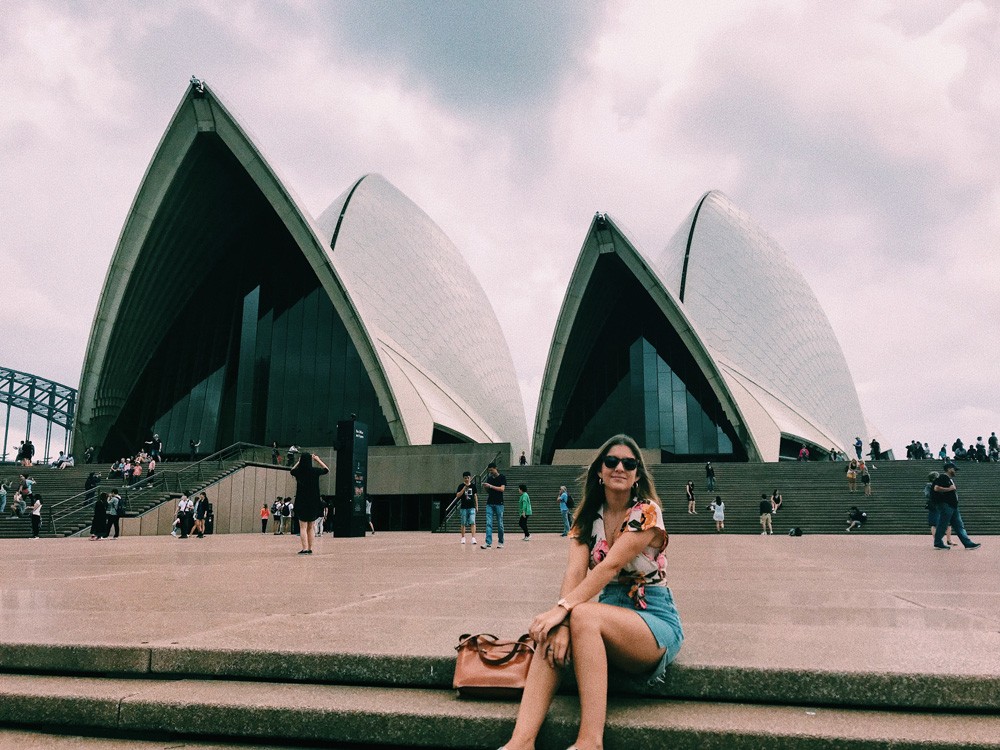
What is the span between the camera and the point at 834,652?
2.94 m

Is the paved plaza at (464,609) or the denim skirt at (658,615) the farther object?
the paved plaza at (464,609)

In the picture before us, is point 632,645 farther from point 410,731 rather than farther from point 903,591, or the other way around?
point 903,591

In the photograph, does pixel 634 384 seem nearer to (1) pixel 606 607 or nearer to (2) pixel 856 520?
(2) pixel 856 520

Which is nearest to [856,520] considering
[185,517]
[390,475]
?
[390,475]

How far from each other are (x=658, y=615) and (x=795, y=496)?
2032 cm

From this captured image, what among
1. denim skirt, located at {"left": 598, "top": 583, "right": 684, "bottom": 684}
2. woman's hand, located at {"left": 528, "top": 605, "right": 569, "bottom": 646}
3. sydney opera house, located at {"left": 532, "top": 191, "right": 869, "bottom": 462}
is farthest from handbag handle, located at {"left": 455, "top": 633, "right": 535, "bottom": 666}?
→ sydney opera house, located at {"left": 532, "top": 191, "right": 869, "bottom": 462}

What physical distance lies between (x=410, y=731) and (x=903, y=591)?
4.44 metres

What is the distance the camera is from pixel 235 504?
74.4ft

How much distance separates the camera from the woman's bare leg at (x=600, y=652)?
7.61ft

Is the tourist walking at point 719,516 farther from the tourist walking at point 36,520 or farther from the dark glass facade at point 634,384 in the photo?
the tourist walking at point 36,520

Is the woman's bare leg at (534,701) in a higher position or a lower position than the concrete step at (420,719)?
higher

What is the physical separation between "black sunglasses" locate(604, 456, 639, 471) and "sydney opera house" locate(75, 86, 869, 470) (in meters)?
27.0

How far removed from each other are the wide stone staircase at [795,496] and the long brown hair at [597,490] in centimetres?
1685

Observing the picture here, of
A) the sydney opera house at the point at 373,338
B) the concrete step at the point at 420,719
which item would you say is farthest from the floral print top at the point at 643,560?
the sydney opera house at the point at 373,338
